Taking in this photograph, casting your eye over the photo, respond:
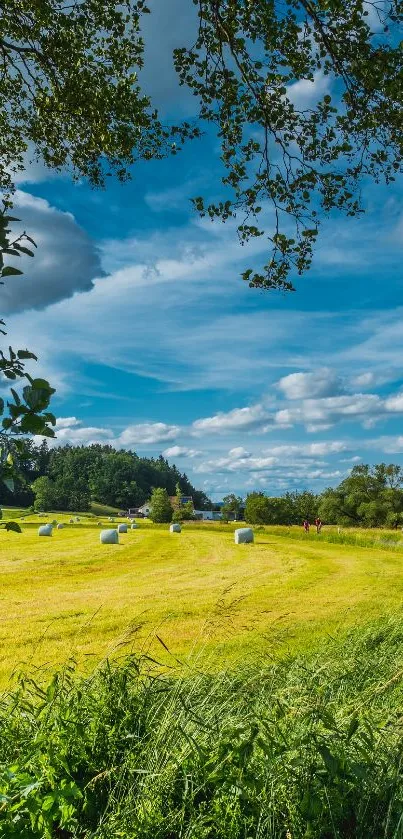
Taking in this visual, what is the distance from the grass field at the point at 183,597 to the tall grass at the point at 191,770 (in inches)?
26.2

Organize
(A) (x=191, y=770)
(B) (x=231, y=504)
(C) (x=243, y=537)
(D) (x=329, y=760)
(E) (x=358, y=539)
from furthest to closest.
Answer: (B) (x=231, y=504) < (C) (x=243, y=537) < (E) (x=358, y=539) < (A) (x=191, y=770) < (D) (x=329, y=760)

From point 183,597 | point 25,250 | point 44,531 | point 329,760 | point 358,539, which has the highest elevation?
point 25,250

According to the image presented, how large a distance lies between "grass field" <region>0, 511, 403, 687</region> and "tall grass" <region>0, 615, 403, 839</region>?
2.18 feet

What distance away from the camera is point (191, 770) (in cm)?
387

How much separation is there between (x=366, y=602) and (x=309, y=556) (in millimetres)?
13196

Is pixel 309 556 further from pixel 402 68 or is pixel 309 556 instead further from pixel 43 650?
pixel 402 68

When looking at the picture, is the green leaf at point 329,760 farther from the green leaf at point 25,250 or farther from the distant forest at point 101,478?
the distant forest at point 101,478

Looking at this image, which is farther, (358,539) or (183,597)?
(358,539)

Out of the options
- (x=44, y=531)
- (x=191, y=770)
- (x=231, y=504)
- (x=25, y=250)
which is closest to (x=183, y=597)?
(x=191, y=770)

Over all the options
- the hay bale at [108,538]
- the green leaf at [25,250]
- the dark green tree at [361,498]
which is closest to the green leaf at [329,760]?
the green leaf at [25,250]

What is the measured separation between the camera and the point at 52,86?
9.55 m

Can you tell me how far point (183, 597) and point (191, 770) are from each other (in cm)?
1286

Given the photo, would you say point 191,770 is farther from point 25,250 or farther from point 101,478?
point 101,478

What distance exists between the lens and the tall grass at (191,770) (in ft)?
11.6
